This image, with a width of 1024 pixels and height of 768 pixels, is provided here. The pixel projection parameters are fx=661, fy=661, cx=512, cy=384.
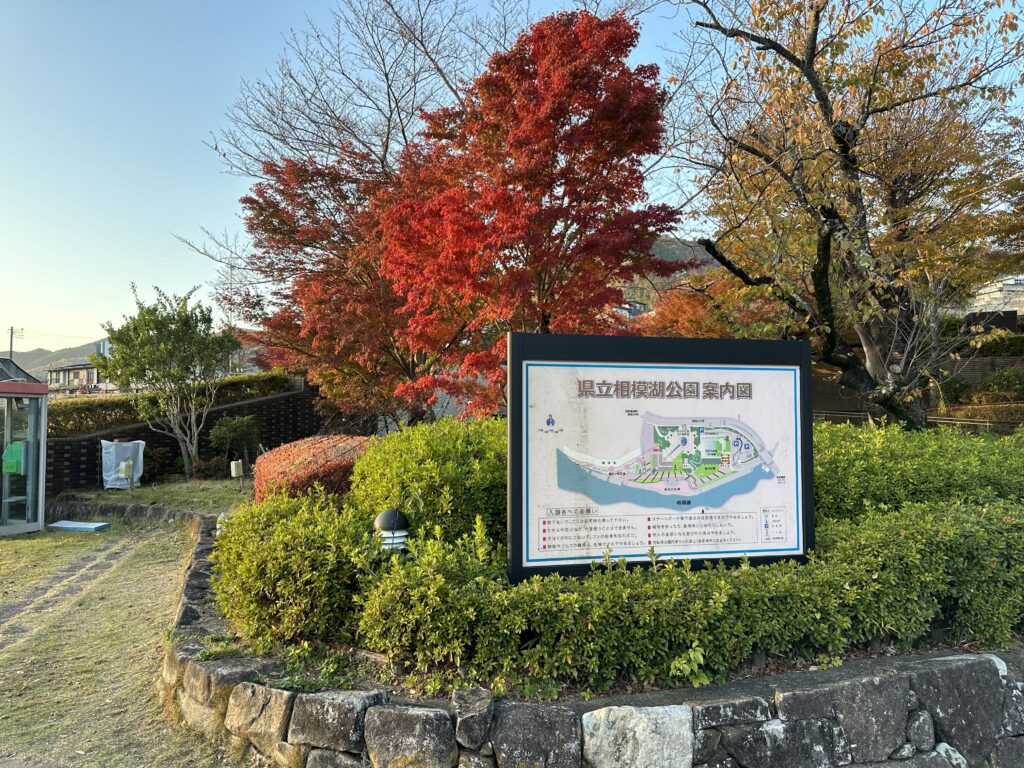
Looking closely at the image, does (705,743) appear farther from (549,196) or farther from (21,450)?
(21,450)

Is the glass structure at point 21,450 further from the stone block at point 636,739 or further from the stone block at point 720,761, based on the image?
the stone block at point 720,761

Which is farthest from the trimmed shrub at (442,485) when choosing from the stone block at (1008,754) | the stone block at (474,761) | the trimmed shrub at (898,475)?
the stone block at (1008,754)

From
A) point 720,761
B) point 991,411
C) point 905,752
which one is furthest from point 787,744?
point 991,411

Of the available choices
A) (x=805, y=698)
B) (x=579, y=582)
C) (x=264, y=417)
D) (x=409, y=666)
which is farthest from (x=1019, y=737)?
(x=264, y=417)

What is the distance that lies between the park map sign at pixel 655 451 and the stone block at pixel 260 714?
3.36 ft

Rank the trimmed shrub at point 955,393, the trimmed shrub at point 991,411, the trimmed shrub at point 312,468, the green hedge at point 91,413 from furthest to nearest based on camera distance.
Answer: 1. the trimmed shrub at point 955,393
2. the trimmed shrub at point 991,411
3. the green hedge at point 91,413
4. the trimmed shrub at point 312,468

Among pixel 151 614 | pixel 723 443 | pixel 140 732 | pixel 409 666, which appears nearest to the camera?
pixel 409 666

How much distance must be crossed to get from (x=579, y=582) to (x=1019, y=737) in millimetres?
1824

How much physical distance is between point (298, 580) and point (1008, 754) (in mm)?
2911

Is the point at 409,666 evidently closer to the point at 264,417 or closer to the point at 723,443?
the point at 723,443

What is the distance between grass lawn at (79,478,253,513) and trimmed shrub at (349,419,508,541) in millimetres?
4728

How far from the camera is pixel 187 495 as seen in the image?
9031mm

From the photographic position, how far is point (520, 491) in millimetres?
2861

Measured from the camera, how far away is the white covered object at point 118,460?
410 inches
